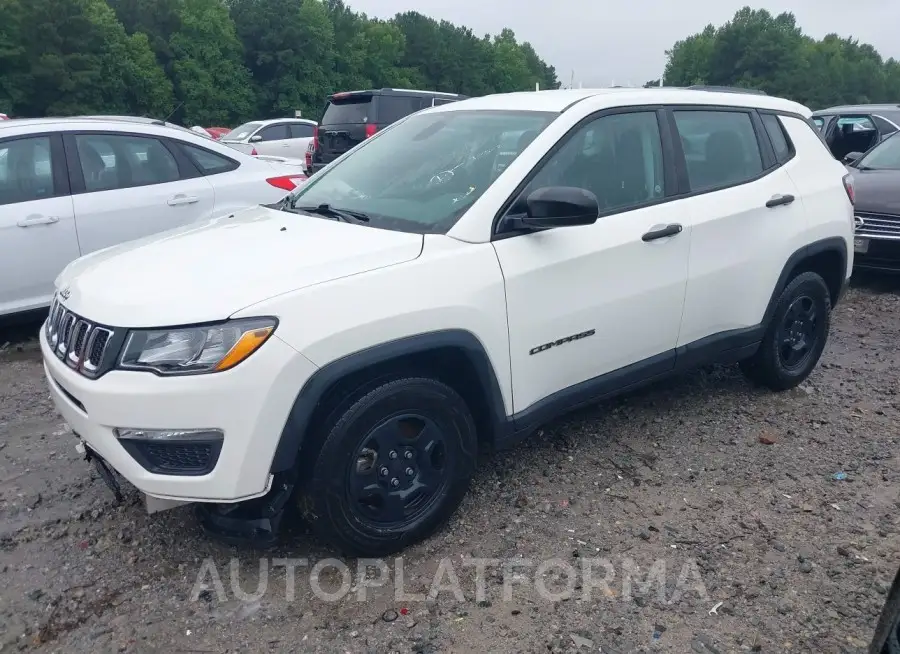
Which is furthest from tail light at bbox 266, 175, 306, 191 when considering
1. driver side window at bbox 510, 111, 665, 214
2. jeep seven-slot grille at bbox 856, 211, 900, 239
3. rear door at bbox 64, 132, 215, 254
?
jeep seven-slot grille at bbox 856, 211, 900, 239

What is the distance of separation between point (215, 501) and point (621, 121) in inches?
100

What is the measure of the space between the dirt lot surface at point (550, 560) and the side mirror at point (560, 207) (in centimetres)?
129

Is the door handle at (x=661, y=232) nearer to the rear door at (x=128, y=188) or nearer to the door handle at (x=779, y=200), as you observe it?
the door handle at (x=779, y=200)

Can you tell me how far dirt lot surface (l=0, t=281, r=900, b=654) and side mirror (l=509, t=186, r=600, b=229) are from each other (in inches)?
50.9

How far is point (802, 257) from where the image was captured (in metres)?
4.58

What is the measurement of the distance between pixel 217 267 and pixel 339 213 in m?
0.77

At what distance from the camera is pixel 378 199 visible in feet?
12.1

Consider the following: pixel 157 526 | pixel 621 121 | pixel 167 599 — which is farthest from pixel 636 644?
pixel 621 121

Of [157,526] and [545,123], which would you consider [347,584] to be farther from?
[545,123]

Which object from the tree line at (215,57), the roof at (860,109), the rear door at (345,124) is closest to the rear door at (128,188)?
the rear door at (345,124)

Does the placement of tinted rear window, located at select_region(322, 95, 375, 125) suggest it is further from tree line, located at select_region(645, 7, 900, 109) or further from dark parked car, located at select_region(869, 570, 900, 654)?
tree line, located at select_region(645, 7, 900, 109)

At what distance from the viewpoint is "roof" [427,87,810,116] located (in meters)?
3.86

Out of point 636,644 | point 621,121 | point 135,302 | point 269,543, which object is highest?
point 621,121

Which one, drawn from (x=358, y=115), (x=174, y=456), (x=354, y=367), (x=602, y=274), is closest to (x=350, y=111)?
(x=358, y=115)
